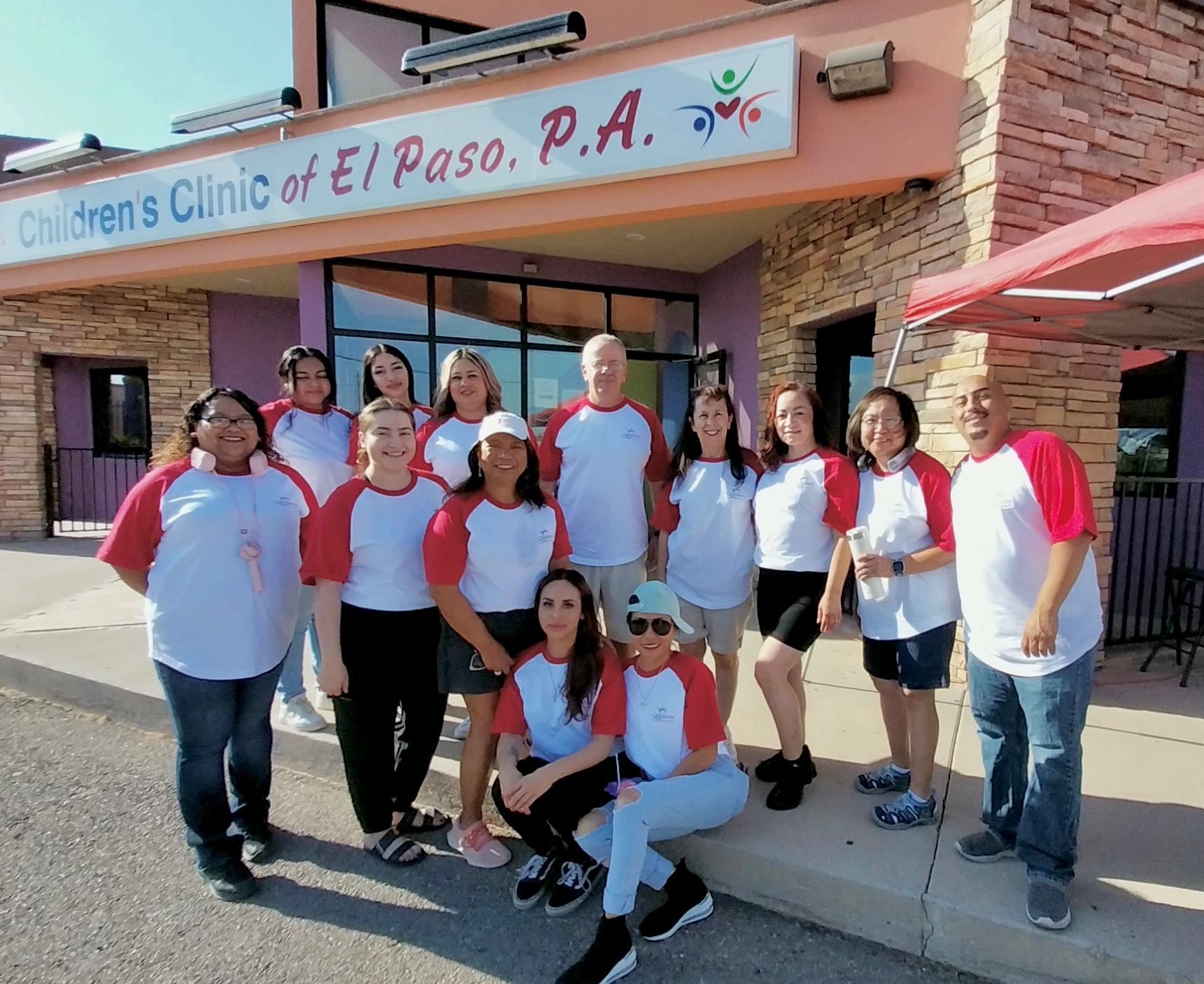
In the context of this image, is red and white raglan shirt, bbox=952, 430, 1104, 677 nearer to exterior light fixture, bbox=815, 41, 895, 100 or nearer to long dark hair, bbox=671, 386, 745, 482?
long dark hair, bbox=671, 386, 745, 482

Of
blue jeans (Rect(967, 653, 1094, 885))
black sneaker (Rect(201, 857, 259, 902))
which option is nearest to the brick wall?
black sneaker (Rect(201, 857, 259, 902))

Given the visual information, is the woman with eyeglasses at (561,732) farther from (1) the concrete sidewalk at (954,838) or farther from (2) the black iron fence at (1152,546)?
(2) the black iron fence at (1152,546)

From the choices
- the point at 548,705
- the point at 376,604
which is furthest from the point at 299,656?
the point at 548,705

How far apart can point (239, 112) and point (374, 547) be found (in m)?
5.95

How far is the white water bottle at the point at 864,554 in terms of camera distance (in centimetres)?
255

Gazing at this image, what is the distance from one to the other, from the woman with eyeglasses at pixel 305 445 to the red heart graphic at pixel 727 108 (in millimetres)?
3168

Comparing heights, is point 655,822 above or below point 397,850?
above

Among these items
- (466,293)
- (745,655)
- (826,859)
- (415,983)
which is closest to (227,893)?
(415,983)

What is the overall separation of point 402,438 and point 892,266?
3697mm

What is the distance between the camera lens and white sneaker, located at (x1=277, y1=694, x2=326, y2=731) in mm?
3535

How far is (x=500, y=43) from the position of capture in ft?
18.1

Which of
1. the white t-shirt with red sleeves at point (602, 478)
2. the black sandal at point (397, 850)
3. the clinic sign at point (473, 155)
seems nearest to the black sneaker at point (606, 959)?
the black sandal at point (397, 850)

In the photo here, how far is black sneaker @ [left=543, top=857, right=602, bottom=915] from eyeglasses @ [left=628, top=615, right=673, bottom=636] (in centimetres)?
82

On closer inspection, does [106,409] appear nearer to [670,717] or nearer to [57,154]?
[57,154]
